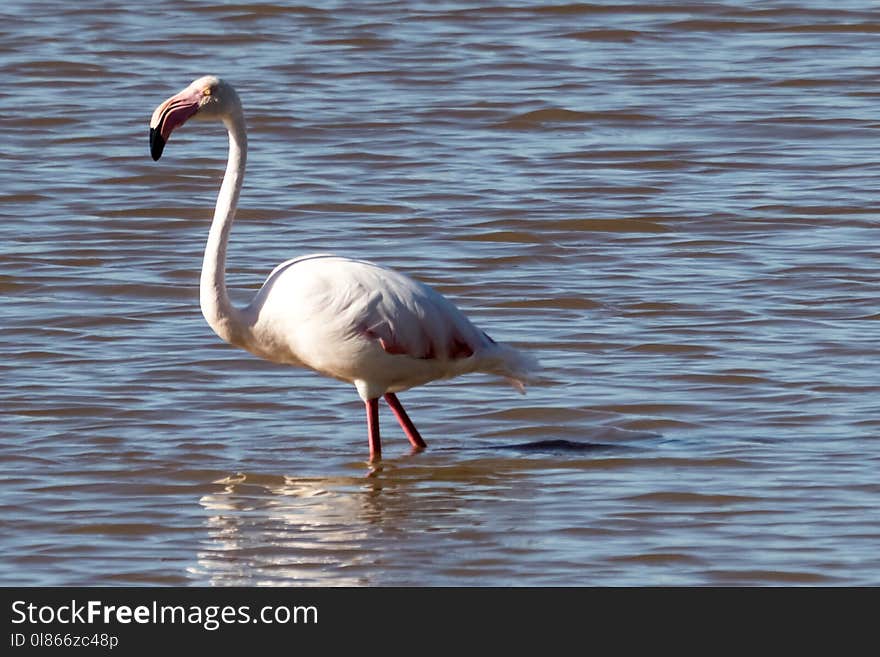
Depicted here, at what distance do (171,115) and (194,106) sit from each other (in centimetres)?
12

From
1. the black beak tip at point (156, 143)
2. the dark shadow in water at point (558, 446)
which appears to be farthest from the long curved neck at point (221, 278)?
the dark shadow in water at point (558, 446)

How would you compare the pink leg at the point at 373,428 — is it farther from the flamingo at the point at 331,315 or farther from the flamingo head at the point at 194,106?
the flamingo head at the point at 194,106

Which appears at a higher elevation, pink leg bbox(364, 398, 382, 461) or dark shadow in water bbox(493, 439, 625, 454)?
pink leg bbox(364, 398, 382, 461)

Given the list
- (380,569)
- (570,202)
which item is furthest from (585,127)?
(380,569)

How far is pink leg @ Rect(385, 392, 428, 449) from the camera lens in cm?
859

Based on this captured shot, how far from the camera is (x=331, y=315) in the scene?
8055 mm

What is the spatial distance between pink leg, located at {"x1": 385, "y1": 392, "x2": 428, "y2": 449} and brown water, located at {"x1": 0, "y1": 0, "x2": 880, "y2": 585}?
152mm

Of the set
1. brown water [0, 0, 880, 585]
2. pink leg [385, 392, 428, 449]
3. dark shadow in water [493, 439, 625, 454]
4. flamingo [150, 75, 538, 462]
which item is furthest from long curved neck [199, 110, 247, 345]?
dark shadow in water [493, 439, 625, 454]

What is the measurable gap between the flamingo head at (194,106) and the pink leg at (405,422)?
1404mm

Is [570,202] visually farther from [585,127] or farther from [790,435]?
[790,435]

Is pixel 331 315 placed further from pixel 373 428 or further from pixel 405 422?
pixel 405 422

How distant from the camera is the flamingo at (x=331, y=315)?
26.5 ft

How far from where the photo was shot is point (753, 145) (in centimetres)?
1485

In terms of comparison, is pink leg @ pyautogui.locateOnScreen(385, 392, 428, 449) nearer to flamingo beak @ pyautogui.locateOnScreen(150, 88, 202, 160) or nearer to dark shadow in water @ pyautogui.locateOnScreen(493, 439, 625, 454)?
dark shadow in water @ pyautogui.locateOnScreen(493, 439, 625, 454)
